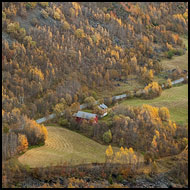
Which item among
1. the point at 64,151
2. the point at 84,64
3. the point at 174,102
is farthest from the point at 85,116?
the point at 84,64

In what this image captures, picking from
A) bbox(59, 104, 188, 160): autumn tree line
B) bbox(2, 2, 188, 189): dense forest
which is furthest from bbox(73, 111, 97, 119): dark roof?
bbox(2, 2, 188, 189): dense forest

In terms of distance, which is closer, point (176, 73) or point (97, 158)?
point (97, 158)

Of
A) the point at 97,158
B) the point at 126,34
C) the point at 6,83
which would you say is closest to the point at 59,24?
the point at 126,34

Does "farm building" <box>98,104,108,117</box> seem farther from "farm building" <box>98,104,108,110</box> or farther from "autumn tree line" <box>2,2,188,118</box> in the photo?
"autumn tree line" <box>2,2,188,118</box>

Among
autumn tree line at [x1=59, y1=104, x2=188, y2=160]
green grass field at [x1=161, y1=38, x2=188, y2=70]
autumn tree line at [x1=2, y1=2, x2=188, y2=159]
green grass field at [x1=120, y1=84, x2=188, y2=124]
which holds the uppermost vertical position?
autumn tree line at [x1=2, y1=2, x2=188, y2=159]

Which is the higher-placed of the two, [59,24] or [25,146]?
[59,24]

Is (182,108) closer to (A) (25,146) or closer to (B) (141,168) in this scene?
(B) (141,168)

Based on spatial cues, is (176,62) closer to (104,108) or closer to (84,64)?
Answer: (84,64)
